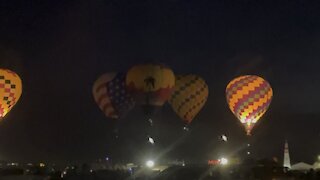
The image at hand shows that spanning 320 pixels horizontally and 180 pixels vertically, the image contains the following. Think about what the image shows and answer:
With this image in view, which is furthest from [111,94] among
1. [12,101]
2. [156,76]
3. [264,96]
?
[264,96]

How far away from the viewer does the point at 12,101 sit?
41250mm

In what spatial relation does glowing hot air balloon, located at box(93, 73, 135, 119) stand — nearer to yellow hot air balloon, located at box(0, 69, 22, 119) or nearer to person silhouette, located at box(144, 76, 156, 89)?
person silhouette, located at box(144, 76, 156, 89)

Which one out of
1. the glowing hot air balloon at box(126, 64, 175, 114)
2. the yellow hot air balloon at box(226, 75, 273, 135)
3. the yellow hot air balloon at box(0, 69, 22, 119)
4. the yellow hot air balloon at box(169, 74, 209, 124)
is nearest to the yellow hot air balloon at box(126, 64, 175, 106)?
the glowing hot air balloon at box(126, 64, 175, 114)

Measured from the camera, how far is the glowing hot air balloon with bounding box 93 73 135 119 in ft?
146

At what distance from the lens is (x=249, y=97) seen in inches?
1646

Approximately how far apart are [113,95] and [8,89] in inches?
340

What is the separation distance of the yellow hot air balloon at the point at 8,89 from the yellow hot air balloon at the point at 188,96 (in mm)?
12386

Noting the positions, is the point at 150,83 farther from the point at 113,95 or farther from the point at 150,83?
the point at 113,95

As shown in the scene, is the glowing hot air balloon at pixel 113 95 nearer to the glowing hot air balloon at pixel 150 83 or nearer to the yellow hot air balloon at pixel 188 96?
the glowing hot air balloon at pixel 150 83

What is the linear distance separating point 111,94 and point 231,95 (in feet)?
31.9

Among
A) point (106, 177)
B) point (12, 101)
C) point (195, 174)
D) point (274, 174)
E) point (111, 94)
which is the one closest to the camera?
point (195, 174)

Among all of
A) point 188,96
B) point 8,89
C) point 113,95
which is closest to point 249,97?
point 188,96

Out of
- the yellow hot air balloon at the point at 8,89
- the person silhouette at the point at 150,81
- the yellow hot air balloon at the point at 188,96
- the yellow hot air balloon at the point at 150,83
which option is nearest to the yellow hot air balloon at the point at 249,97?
the yellow hot air balloon at the point at 188,96

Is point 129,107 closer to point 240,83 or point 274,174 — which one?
point 240,83
